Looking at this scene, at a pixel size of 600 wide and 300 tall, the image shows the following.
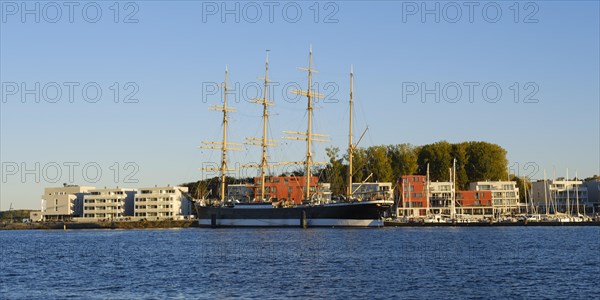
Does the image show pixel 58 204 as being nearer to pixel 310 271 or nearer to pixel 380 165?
pixel 380 165

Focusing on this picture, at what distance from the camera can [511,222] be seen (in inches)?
5846

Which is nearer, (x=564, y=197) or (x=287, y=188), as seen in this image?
(x=287, y=188)

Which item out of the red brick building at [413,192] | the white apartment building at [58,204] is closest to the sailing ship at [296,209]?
the red brick building at [413,192]

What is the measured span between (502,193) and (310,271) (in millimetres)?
128714

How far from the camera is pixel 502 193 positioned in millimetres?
173750

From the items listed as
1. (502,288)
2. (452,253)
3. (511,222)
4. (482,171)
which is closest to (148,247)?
(452,253)

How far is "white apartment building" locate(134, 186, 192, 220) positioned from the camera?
187 meters

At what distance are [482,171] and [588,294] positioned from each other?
14272cm

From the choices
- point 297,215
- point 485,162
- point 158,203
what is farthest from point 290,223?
point 485,162

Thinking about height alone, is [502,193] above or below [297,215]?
above

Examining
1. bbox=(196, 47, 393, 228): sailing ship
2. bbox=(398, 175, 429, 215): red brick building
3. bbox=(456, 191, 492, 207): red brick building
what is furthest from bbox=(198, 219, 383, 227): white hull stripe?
bbox=(456, 191, 492, 207): red brick building

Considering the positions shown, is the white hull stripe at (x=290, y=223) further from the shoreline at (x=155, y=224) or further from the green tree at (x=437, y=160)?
the green tree at (x=437, y=160)

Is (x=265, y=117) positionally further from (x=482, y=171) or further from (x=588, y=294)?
(x=588, y=294)

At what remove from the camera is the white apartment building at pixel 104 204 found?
626ft
